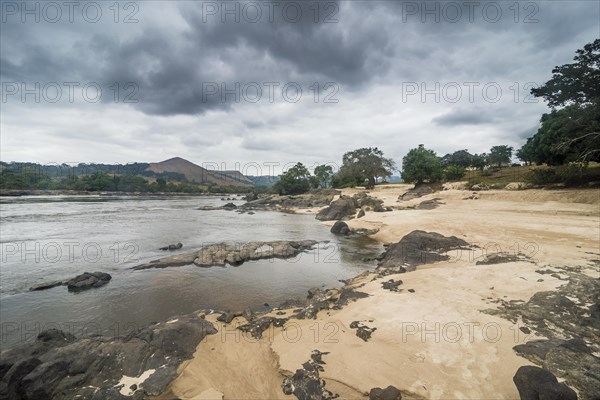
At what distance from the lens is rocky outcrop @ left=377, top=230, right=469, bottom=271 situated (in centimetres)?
1641

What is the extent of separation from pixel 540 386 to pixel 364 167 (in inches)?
3209

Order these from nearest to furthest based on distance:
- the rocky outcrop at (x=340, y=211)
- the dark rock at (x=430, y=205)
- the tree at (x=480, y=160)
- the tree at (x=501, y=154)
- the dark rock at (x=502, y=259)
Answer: the dark rock at (x=502, y=259) → the dark rock at (x=430, y=205) → the rocky outcrop at (x=340, y=211) → the tree at (x=501, y=154) → the tree at (x=480, y=160)

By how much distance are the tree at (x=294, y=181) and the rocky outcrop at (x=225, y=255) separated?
2757 inches

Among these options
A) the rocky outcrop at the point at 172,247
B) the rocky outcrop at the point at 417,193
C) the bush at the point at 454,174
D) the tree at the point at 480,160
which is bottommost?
the rocky outcrop at the point at 172,247

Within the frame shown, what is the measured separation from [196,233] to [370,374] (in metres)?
30.1

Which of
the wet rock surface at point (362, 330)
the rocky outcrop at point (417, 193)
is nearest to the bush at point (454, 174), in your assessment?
the rocky outcrop at point (417, 193)

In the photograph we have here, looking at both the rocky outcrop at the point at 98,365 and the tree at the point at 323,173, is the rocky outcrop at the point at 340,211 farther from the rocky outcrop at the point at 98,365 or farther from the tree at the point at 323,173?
the tree at the point at 323,173

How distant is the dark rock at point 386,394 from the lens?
18.3ft

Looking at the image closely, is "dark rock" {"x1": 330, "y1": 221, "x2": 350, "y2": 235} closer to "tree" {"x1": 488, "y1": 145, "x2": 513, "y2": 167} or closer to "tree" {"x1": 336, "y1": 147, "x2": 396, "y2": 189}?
"tree" {"x1": 336, "y1": 147, "x2": 396, "y2": 189}

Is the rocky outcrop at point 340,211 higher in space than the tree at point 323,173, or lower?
lower

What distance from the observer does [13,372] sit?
648 cm

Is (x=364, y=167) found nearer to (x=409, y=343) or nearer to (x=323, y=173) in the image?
(x=323, y=173)

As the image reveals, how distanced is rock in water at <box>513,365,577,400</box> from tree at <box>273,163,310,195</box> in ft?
290

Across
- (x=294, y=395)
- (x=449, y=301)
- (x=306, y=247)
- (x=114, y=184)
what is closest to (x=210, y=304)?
(x=294, y=395)
